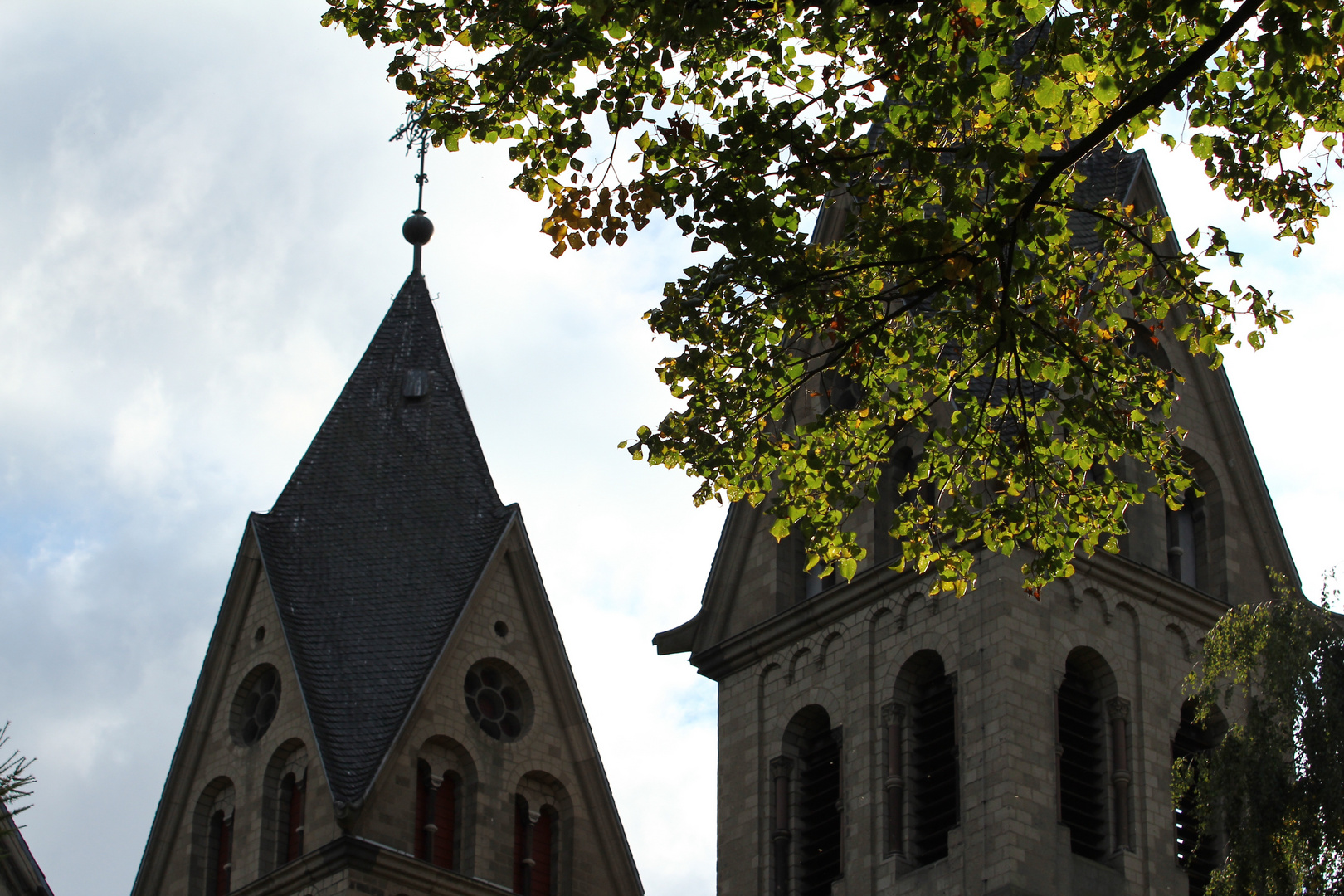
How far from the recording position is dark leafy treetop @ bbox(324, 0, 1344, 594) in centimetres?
1584

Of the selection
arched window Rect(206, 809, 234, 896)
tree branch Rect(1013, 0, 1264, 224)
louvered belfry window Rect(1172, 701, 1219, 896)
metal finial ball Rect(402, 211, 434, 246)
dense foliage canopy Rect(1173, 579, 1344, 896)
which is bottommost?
dense foliage canopy Rect(1173, 579, 1344, 896)

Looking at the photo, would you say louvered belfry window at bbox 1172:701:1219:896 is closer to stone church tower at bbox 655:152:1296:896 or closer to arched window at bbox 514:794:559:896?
stone church tower at bbox 655:152:1296:896

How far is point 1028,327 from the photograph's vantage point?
16.4 meters

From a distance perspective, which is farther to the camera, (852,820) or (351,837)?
(351,837)

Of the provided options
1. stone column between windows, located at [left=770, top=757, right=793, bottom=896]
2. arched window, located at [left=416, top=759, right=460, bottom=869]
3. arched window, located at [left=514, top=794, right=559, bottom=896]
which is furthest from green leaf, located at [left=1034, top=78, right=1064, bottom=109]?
arched window, located at [left=514, top=794, right=559, bottom=896]

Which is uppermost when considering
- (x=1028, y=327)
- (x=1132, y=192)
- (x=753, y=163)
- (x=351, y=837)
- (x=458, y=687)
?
(x=1132, y=192)

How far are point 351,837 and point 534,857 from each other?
12.7 ft

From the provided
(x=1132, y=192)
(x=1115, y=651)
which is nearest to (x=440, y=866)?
(x=1115, y=651)

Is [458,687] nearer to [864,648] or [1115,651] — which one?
[864,648]

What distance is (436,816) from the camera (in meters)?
36.2

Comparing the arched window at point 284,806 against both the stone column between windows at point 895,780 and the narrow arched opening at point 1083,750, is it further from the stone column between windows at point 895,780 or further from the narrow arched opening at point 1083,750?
the narrow arched opening at point 1083,750

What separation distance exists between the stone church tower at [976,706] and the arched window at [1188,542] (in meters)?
0.04

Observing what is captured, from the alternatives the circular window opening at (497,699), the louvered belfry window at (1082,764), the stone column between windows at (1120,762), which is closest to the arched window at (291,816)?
the circular window opening at (497,699)

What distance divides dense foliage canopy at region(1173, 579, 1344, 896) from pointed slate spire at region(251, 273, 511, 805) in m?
16.2
